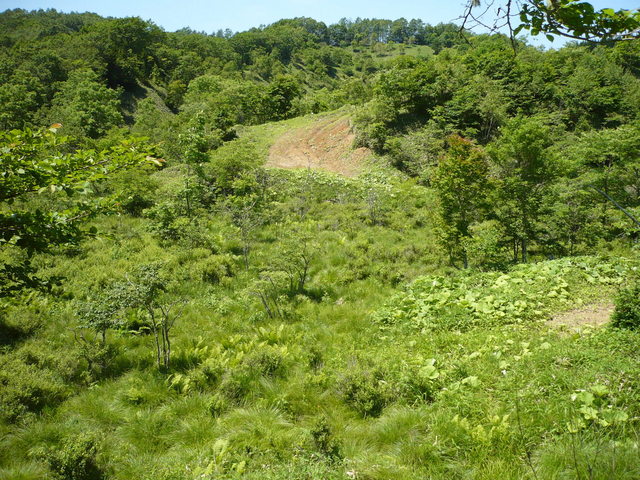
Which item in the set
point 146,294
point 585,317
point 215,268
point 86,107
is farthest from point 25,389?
point 86,107

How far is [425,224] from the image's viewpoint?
56.1ft

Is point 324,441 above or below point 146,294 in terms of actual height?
below

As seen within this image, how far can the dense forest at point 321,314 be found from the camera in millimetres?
3781

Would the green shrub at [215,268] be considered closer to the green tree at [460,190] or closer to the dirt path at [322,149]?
the green tree at [460,190]

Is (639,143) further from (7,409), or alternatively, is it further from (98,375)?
(7,409)

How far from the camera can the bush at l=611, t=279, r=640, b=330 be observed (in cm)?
577

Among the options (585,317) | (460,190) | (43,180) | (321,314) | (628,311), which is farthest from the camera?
(460,190)

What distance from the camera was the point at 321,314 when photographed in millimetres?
9672

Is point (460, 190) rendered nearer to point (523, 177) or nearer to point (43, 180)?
point (523, 177)

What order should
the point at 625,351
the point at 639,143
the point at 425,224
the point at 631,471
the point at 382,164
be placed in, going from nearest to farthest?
the point at 631,471 → the point at 625,351 → the point at 639,143 → the point at 425,224 → the point at 382,164

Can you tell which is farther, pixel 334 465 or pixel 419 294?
pixel 419 294

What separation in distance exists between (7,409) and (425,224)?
15.8 m

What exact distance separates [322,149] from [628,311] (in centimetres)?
2540

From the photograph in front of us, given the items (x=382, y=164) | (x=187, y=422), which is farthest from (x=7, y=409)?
(x=382, y=164)
